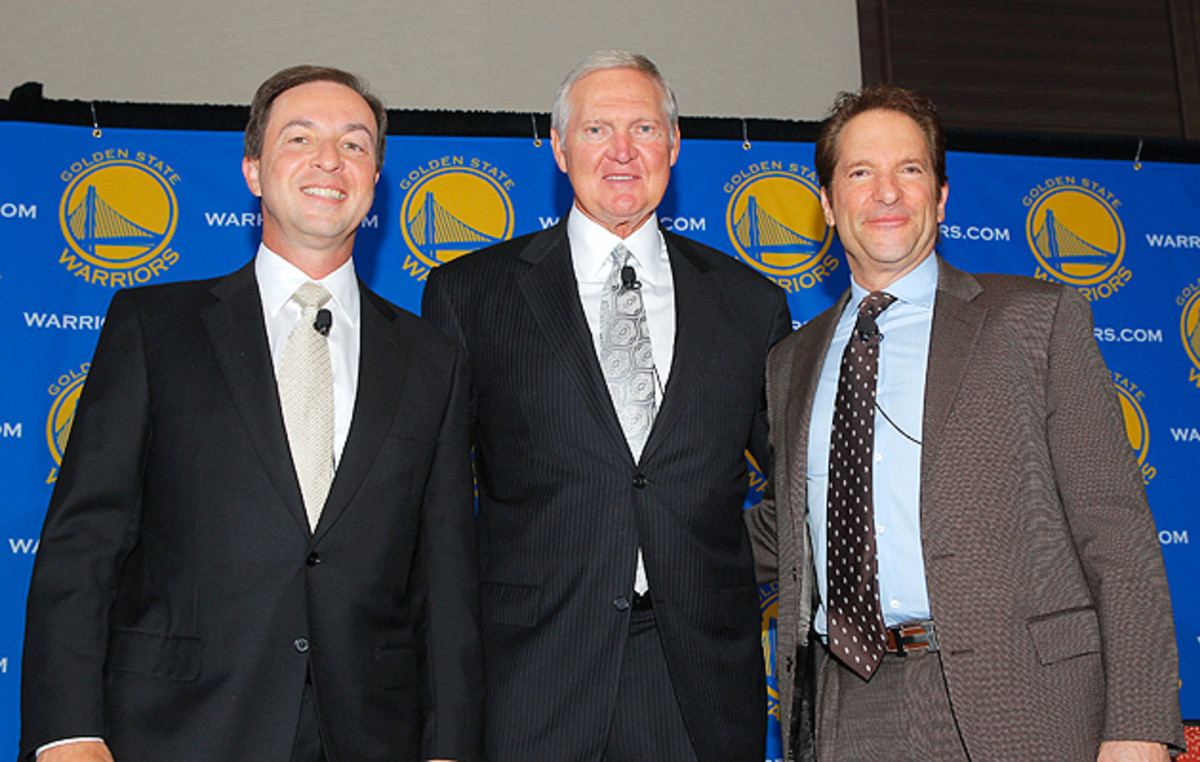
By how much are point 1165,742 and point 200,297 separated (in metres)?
1.86

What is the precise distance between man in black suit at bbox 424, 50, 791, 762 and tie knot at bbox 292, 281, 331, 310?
35 centimetres

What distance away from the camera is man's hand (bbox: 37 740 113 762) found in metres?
1.49

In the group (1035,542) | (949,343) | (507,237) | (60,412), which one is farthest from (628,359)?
(60,412)

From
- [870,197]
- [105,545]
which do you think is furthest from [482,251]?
[105,545]

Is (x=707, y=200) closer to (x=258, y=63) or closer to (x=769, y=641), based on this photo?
(x=769, y=641)

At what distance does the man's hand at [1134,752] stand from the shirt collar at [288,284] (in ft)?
5.15

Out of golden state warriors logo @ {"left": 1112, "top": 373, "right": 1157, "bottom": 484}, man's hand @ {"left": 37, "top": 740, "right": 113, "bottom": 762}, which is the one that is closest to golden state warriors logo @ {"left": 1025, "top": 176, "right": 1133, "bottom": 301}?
golden state warriors logo @ {"left": 1112, "top": 373, "right": 1157, "bottom": 484}

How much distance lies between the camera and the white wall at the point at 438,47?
418 cm

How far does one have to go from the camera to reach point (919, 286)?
2039 millimetres

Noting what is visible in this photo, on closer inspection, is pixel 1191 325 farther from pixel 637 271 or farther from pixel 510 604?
pixel 510 604

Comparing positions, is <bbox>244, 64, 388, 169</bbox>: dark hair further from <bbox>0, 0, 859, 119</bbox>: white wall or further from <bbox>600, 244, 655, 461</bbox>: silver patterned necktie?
<bbox>0, 0, 859, 119</bbox>: white wall

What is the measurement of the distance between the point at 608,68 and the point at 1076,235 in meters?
2.32

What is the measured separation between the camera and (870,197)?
2078 mm

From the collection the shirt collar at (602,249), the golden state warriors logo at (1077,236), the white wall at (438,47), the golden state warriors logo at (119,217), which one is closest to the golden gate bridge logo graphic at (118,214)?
the golden state warriors logo at (119,217)
